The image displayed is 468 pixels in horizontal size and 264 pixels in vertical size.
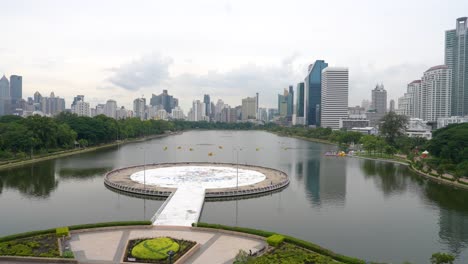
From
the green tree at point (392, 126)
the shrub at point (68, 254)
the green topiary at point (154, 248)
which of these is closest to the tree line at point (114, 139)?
the green tree at point (392, 126)

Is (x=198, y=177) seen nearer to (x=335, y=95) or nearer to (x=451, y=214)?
(x=451, y=214)

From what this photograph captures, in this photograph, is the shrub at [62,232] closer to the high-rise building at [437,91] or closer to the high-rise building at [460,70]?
the high-rise building at [437,91]

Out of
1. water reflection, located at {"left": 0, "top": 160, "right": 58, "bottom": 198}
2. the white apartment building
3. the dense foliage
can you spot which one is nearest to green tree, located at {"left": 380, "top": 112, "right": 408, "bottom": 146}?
the white apartment building

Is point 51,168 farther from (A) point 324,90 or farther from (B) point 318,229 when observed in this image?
(A) point 324,90

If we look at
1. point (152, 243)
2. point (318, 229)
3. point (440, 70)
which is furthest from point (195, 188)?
point (440, 70)

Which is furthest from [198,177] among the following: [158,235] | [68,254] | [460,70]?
[460,70]
